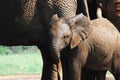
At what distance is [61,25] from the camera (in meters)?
4.11

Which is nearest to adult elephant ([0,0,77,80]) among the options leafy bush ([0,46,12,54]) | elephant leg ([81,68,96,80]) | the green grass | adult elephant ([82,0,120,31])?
adult elephant ([82,0,120,31])

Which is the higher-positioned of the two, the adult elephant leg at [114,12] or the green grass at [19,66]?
the adult elephant leg at [114,12]

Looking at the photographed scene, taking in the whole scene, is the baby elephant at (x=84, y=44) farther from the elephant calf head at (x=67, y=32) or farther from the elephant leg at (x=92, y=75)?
the elephant leg at (x=92, y=75)

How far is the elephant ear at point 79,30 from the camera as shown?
415cm

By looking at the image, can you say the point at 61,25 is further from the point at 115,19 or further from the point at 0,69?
the point at 0,69

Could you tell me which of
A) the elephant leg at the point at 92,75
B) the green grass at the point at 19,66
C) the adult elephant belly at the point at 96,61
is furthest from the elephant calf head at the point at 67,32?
the green grass at the point at 19,66

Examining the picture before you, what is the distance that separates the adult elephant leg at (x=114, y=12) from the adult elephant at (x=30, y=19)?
0.88 feet

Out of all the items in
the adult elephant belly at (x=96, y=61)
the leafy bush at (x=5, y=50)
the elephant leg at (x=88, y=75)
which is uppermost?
the adult elephant belly at (x=96, y=61)

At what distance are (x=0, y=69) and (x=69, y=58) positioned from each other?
11.1 ft

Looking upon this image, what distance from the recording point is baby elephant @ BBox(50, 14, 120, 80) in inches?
161

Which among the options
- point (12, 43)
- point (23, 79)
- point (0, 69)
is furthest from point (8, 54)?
point (12, 43)

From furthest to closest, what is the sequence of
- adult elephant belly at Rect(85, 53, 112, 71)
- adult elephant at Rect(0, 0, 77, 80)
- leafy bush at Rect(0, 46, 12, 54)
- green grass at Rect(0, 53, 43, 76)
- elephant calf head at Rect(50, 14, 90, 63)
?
leafy bush at Rect(0, 46, 12, 54)
green grass at Rect(0, 53, 43, 76)
adult elephant at Rect(0, 0, 77, 80)
adult elephant belly at Rect(85, 53, 112, 71)
elephant calf head at Rect(50, 14, 90, 63)

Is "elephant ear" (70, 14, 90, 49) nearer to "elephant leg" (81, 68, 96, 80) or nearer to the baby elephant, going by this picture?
the baby elephant

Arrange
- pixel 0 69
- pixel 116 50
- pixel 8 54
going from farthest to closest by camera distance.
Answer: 1. pixel 8 54
2. pixel 0 69
3. pixel 116 50
